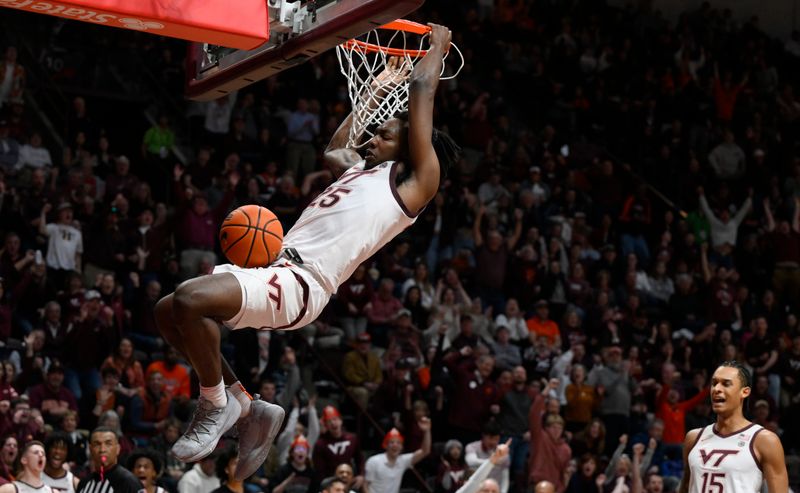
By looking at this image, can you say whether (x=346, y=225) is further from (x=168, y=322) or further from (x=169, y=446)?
(x=169, y=446)

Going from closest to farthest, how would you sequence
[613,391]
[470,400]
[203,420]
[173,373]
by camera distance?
[203,420]
[173,373]
[470,400]
[613,391]

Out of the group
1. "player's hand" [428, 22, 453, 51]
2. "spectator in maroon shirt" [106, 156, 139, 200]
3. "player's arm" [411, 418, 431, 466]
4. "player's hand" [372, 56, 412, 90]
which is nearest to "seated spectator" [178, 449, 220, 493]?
"player's arm" [411, 418, 431, 466]

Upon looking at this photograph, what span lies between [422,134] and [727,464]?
3136 mm

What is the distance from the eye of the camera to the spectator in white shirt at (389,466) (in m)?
12.3

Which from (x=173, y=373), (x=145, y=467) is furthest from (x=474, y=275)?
(x=145, y=467)

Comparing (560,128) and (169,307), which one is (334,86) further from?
(169,307)

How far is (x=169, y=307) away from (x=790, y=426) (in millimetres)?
12059

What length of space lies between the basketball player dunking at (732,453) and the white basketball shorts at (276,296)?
3.07 m

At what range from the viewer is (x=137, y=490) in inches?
341

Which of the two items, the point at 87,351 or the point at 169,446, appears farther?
the point at 87,351

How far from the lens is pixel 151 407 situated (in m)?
12.2

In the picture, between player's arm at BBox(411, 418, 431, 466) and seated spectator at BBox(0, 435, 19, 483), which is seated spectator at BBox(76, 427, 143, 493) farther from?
player's arm at BBox(411, 418, 431, 466)

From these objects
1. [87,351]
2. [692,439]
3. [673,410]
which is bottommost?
[673,410]

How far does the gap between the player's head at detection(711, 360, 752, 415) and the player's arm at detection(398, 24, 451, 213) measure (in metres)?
2.62
